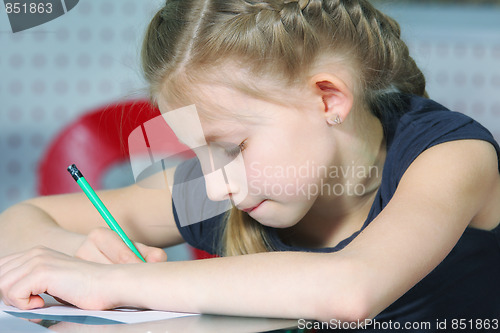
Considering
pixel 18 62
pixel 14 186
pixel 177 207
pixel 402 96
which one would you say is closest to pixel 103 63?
pixel 18 62

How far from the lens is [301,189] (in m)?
0.66

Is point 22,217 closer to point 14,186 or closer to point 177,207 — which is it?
point 177,207

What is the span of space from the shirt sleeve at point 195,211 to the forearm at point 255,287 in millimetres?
344

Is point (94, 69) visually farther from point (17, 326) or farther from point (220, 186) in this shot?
point (17, 326)

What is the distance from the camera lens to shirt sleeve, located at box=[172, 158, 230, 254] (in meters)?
0.85

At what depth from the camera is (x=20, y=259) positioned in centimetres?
55

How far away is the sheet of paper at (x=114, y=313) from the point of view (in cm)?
48

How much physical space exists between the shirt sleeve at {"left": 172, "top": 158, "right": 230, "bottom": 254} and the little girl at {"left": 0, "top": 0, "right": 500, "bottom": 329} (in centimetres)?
1

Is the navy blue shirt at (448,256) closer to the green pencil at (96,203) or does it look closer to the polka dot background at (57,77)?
the green pencil at (96,203)

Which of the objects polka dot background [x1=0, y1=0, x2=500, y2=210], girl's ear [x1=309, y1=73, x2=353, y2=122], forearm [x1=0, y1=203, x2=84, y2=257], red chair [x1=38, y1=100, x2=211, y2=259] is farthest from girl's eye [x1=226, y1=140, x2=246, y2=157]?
polka dot background [x1=0, y1=0, x2=500, y2=210]

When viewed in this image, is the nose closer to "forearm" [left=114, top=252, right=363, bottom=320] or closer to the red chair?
"forearm" [left=114, top=252, right=363, bottom=320]

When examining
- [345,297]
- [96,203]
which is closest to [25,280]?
[96,203]

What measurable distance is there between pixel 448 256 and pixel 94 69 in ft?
3.55

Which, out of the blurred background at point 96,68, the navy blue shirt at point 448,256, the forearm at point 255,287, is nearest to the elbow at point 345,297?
the forearm at point 255,287
